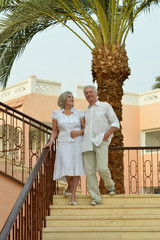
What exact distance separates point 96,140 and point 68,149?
429 mm

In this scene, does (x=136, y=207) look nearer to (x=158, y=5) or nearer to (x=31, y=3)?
(x=31, y=3)

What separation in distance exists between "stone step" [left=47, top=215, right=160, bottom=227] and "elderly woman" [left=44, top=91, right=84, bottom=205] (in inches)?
14.8

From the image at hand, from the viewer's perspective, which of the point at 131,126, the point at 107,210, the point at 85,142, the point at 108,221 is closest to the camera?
the point at 108,221

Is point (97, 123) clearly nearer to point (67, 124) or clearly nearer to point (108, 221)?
point (67, 124)

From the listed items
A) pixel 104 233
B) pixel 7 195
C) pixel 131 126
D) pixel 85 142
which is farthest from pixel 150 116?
pixel 104 233

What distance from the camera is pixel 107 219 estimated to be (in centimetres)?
636

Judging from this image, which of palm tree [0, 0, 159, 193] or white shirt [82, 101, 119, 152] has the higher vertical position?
palm tree [0, 0, 159, 193]

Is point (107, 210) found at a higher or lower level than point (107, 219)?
higher

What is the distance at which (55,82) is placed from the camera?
21.2 metres

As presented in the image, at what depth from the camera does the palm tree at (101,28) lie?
34.1ft

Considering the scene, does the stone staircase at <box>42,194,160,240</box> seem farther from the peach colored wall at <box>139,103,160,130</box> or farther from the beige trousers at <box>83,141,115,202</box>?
the peach colored wall at <box>139,103,160,130</box>

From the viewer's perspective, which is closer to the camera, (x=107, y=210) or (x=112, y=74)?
(x=107, y=210)

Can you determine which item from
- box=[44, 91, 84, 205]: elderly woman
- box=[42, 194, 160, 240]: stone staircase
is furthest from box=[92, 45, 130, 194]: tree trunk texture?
box=[44, 91, 84, 205]: elderly woman

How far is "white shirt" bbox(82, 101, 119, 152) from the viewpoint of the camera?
6.63 m
